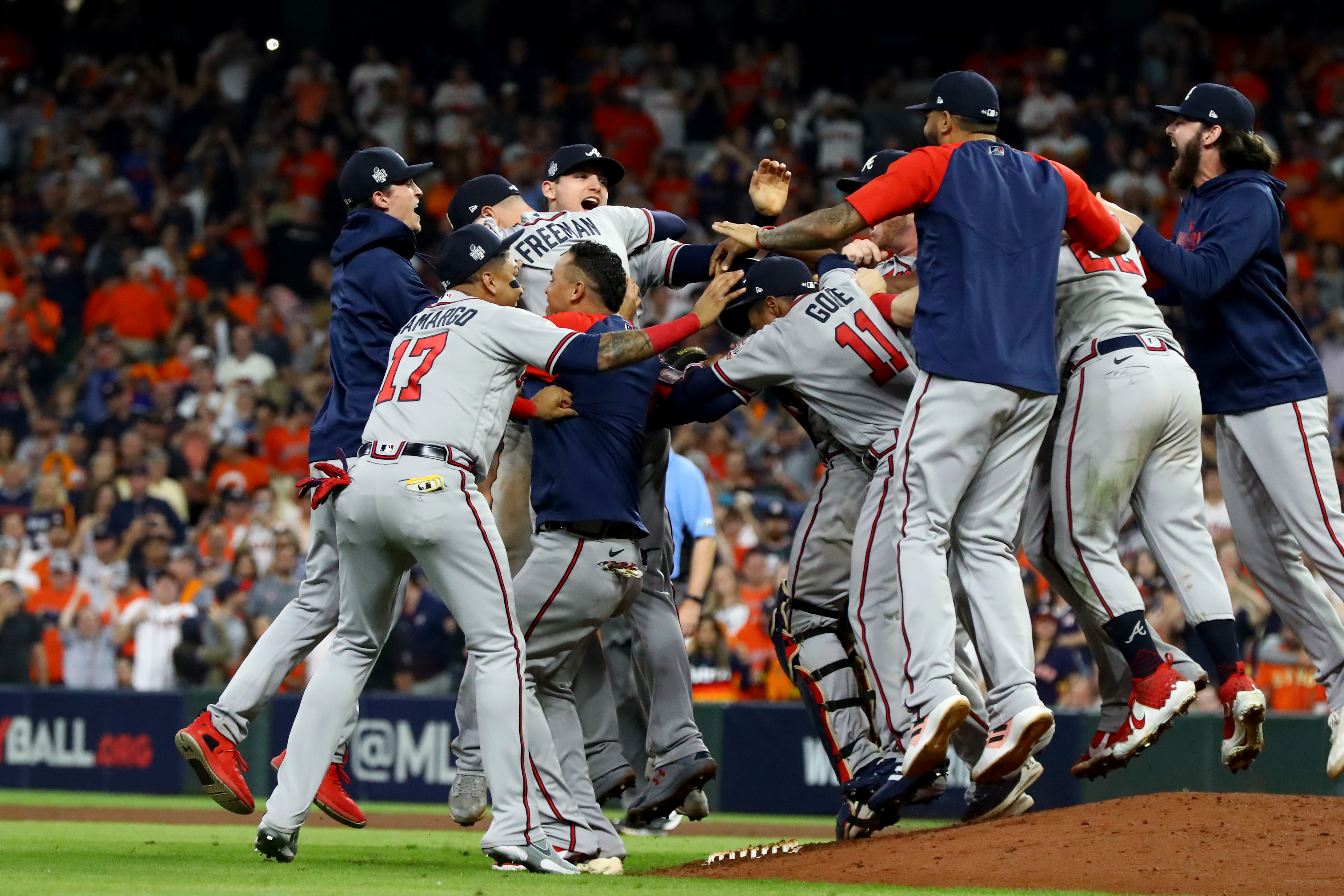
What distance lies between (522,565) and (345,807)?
4.23 ft

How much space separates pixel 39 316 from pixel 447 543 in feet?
44.8

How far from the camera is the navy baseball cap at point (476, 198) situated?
7.91m

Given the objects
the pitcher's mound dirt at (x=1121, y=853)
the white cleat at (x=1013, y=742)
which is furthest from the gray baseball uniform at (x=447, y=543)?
the white cleat at (x=1013, y=742)

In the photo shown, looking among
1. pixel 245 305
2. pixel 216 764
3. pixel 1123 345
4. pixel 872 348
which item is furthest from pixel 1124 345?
pixel 245 305

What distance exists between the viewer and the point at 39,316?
720 inches

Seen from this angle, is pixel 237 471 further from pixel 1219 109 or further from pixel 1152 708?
pixel 1152 708

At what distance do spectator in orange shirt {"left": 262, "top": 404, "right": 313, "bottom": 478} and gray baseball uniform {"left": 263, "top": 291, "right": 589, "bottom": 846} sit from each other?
9.70 metres

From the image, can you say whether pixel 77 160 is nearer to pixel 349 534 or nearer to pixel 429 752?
pixel 429 752

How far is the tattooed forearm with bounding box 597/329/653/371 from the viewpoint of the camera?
6.20 meters

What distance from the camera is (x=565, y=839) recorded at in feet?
21.5

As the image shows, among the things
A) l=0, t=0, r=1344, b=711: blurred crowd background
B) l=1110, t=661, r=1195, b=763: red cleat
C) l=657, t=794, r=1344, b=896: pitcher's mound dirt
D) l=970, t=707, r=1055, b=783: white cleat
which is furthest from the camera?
l=0, t=0, r=1344, b=711: blurred crowd background

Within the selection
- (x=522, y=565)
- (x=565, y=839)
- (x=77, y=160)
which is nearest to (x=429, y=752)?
(x=522, y=565)

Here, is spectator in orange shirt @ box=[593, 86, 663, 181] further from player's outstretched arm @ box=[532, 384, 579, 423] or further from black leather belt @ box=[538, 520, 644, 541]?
black leather belt @ box=[538, 520, 644, 541]

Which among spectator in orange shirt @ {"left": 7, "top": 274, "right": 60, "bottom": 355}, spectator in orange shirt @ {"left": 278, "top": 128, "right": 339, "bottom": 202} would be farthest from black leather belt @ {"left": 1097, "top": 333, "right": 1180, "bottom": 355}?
spectator in orange shirt @ {"left": 7, "top": 274, "right": 60, "bottom": 355}
